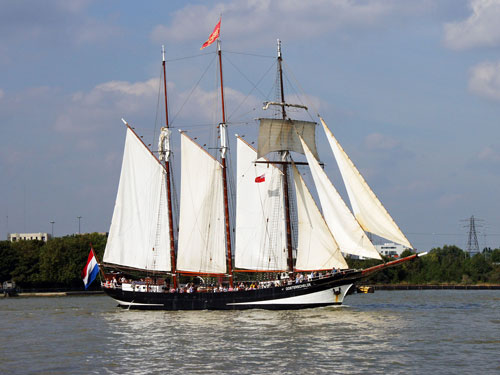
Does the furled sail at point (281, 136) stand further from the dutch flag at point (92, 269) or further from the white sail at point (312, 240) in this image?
the dutch flag at point (92, 269)

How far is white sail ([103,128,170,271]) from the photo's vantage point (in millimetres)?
83125

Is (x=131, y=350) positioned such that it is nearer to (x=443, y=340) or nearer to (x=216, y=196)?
(x=443, y=340)

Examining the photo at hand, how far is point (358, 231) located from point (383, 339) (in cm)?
1920

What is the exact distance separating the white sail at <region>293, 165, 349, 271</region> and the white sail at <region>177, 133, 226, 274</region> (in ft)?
33.8

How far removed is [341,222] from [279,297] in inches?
389

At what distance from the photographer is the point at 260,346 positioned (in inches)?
1919

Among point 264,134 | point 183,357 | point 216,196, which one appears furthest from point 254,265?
point 183,357

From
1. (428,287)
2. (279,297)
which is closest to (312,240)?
(279,297)

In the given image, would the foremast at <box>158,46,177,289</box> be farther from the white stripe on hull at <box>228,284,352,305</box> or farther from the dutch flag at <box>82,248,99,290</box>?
the white stripe on hull at <box>228,284,352,305</box>

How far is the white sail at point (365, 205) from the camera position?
66.2 metres

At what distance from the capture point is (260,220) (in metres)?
78.9

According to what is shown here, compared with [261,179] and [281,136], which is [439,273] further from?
[281,136]

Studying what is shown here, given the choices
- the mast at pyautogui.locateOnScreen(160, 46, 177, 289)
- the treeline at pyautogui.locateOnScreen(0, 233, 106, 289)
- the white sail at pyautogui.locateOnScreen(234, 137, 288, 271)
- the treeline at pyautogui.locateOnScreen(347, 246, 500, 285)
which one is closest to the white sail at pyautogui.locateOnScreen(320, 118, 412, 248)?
the white sail at pyautogui.locateOnScreen(234, 137, 288, 271)

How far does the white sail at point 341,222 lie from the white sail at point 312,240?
86 cm
